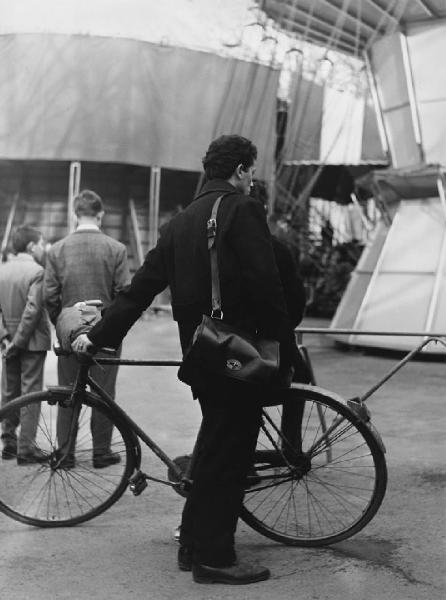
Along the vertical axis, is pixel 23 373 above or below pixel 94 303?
below

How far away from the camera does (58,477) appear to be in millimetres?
4656

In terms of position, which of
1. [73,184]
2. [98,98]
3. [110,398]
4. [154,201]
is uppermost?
[98,98]

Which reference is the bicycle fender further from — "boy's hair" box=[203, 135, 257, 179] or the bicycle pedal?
"boy's hair" box=[203, 135, 257, 179]

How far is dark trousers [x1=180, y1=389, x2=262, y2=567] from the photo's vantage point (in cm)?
380

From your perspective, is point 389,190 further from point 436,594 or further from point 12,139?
point 12,139

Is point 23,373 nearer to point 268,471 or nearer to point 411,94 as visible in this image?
point 268,471

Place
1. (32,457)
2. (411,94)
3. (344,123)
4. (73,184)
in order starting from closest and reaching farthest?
(32,457) → (411,94) → (73,184) → (344,123)

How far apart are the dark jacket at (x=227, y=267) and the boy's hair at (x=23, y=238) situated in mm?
2622

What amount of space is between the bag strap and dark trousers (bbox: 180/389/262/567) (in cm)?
38

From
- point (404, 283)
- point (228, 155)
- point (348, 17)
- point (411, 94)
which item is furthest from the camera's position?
point (348, 17)

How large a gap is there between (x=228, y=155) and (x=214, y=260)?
0.51 meters

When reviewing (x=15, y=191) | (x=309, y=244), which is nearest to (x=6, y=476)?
(x=309, y=244)

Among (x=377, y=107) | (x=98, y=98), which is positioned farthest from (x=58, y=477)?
(x=98, y=98)

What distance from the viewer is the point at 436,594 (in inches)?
143
